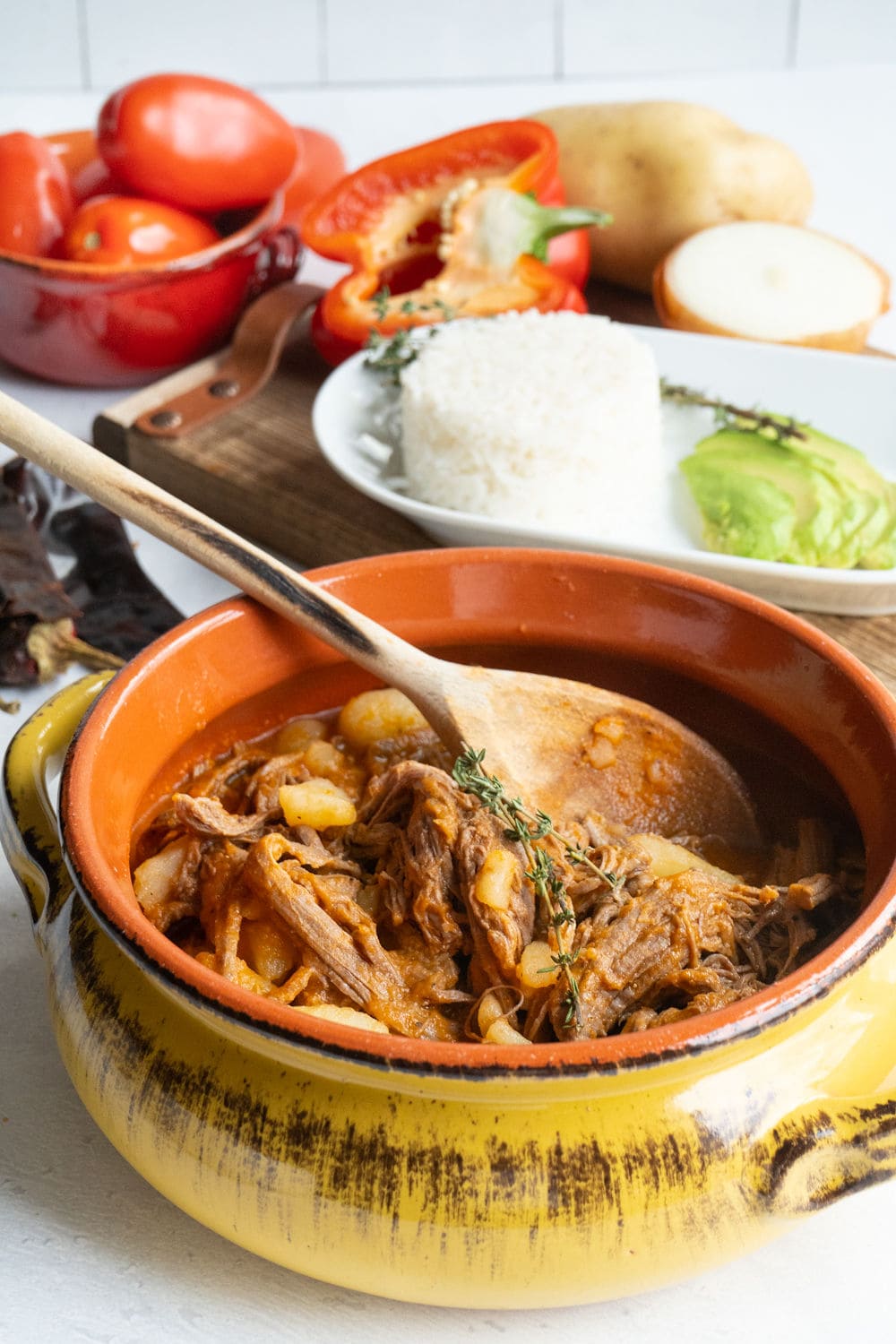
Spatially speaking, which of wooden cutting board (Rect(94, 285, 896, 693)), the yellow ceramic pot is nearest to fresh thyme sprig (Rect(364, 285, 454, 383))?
wooden cutting board (Rect(94, 285, 896, 693))

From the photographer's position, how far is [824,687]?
1.20m

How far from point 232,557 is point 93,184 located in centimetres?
171

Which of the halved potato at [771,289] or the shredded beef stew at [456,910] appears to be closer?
the shredded beef stew at [456,910]

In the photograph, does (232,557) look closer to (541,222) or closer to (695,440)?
(695,440)

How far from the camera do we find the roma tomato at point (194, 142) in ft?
8.04

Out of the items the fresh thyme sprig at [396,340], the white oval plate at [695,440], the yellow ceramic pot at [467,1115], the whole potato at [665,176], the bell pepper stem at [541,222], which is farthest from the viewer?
the whole potato at [665,176]

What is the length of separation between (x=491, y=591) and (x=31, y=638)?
2.31ft

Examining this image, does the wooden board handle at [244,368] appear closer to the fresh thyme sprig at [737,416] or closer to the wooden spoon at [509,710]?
the fresh thyme sprig at [737,416]

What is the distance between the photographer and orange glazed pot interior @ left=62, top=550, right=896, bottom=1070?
113 centimetres

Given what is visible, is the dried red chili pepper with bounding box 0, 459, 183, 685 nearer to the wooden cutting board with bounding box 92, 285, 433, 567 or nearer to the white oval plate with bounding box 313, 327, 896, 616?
the wooden cutting board with bounding box 92, 285, 433, 567

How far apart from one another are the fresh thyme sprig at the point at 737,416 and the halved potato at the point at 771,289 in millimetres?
233

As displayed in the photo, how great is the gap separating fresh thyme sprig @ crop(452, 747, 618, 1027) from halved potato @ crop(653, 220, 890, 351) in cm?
139

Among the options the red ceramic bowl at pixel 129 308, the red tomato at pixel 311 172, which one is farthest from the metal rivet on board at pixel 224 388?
the red tomato at pixel 311 172

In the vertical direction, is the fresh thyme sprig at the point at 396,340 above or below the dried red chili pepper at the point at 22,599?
above
